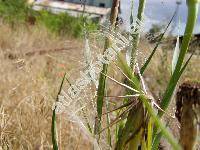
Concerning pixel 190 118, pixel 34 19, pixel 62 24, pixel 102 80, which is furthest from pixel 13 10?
pixel 190 118

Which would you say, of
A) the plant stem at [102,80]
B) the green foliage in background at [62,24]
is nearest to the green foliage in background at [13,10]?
the green foliage in background at [62,24]

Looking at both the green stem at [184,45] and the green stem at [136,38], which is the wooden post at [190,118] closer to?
the green stem at [184,45]

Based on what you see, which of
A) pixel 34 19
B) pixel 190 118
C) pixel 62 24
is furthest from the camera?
pixel 62 24

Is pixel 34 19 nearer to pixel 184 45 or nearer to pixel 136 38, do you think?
pixel 136 38

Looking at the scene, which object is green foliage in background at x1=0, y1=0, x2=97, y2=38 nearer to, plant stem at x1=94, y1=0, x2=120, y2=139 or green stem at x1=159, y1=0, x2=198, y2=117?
plant stem at x1=94, y1=0, x2=120, y2=139

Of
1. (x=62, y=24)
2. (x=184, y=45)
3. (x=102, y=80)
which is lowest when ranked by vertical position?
(x=62, y=24)

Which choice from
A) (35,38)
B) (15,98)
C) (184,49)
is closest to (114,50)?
(184,49)

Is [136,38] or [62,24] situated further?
[62,24]

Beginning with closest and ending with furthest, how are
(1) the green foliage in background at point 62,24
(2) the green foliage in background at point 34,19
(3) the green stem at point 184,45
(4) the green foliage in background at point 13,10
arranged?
(3) the green stem at point 184,45 → (2) the green foliage in background at point 34,19 → (4) the green foliage in background at point 13,10 → (1) the green foliage in background at point 62,24

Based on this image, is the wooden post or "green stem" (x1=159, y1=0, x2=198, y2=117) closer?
the wooden post

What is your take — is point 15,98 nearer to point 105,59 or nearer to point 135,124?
point 105,59

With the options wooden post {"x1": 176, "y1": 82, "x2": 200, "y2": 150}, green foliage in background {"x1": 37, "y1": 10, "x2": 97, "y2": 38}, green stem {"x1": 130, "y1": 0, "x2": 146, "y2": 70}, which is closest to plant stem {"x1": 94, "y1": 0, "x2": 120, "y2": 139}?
green stem {"x1": 130, "y1": 0, "x2": 146, "y2": 70}
